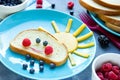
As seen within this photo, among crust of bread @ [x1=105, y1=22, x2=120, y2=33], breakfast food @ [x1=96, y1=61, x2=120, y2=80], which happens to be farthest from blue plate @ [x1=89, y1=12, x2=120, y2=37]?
breakfast food @ [x1=96, y1=61, x2=120, y2=80]

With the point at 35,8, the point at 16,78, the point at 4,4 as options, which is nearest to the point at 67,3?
the point at 35,8

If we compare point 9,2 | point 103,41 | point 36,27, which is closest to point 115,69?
point 103,41

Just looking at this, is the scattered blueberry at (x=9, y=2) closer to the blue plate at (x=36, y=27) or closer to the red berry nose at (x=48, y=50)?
the blue plate at (x=36, y=27)

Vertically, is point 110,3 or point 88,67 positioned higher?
point 110,3

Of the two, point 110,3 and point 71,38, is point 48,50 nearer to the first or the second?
point 71,38

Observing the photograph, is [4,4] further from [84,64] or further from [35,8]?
[84,64]

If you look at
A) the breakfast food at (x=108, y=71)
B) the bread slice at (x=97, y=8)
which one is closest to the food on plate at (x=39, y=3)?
the bread slice at (x=97, y=8)
